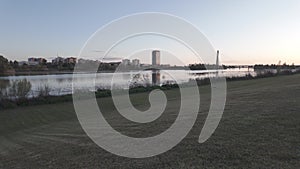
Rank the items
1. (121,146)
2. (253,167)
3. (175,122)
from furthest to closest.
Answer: (175,122) < (121,146) < (253,167)

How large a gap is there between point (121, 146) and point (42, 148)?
257 centimetres

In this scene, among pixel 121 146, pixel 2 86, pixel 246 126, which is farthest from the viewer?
pixel 2 86

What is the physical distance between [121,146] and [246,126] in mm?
3115

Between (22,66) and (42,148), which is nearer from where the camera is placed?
(42,148)

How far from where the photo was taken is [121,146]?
22.0 ft

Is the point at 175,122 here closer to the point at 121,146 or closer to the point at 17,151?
the point at 121,146

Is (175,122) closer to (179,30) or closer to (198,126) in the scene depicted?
(198,126)

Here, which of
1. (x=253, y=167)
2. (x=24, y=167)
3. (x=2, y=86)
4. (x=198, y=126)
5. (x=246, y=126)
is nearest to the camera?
(x=253, y=167)

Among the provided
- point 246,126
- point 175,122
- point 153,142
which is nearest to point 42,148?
point 153,142

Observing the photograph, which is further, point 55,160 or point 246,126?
point 246,126

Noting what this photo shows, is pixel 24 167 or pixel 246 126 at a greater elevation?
pixel 246 126

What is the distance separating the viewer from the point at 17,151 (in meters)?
8.16

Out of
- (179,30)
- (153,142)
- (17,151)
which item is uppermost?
(179,30)

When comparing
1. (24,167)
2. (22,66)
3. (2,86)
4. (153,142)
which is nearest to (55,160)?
(24,167)
